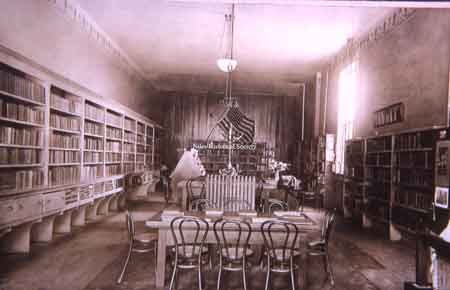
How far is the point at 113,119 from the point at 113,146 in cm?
63

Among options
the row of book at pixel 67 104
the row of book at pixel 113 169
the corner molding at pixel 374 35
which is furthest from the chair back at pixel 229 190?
the corner molding at pixel 374 35

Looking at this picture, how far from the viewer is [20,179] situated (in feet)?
15.3

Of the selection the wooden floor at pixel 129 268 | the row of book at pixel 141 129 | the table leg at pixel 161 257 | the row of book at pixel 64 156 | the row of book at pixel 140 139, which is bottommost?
the wooden floor at pixel 129 268

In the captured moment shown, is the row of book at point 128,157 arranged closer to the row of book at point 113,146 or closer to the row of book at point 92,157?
the row of book at point 113,146

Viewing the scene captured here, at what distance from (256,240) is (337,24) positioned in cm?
565

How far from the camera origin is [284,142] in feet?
48.4

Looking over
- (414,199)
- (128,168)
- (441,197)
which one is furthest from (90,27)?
(441,197)

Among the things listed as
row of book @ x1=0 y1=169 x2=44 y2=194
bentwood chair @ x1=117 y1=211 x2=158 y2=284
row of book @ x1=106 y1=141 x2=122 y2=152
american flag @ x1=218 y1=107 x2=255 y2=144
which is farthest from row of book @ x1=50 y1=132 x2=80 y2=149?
american flag @ x1=218 y1=107 x2=255 y2=144

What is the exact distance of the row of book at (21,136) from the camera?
437 centimetres

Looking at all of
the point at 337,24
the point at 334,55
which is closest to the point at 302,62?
the point at 334,55

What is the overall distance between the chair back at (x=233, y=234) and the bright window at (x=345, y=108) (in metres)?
6.09

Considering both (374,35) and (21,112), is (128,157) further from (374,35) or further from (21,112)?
(374,35)

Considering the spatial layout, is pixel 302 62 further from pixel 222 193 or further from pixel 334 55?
pixel 222 193

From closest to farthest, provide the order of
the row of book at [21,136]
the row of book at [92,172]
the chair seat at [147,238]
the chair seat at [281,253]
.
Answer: the chair seat at [281,253] < the chair seat at [147,238] < the row of book at [21,136] < the row of book at [92,172]
